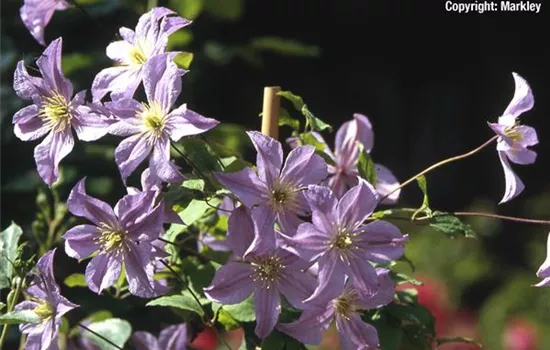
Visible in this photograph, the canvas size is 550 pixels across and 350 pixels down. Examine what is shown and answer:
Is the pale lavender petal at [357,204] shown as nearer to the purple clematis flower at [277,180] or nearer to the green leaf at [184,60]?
the purple clematis flower at [277,180]

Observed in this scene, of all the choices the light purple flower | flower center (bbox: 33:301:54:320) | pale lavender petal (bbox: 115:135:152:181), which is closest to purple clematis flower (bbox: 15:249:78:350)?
flower center (bbox: 33:301:54:320)

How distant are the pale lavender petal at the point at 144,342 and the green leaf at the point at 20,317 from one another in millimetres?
228

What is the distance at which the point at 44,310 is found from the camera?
0.93 metres

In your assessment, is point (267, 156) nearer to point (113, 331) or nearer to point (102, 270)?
point (102, 270)

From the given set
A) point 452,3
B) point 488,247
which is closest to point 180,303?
point 452,3

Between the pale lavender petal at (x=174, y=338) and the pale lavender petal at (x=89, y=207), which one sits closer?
the pale lavender petal at (x=89, y=207)

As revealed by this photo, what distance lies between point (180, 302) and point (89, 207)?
143mm

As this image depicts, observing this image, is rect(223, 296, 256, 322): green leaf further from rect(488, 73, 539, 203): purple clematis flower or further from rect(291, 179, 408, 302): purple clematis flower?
rect(488, 73, 539, 203): purple clematis flower

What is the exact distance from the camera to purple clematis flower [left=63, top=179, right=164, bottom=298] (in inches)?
34.6

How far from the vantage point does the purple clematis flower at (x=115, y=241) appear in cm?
88

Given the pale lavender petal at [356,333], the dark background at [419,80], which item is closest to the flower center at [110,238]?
the pale lavender petal at [356,333]

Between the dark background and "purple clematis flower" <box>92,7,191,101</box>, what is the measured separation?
10.4 ft

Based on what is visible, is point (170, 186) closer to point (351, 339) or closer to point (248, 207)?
point (248, 207)

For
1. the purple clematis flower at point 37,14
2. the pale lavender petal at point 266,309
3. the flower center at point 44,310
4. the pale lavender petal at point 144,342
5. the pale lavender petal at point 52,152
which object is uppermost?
the purple clematis flower at point 37,14
